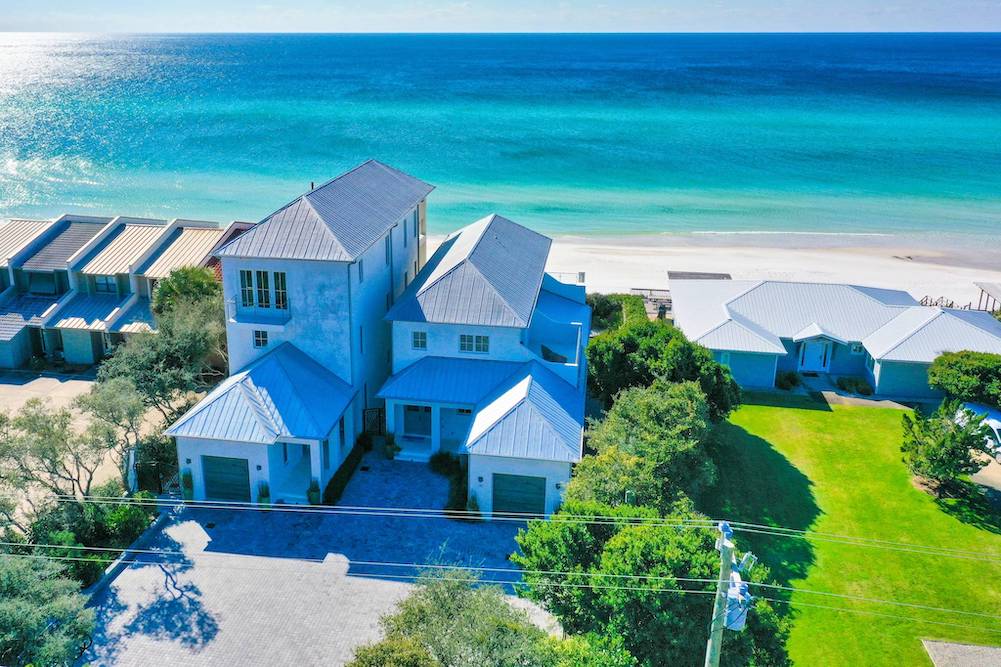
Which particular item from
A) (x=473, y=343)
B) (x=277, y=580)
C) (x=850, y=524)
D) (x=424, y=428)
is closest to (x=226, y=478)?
(x=277, y=580)

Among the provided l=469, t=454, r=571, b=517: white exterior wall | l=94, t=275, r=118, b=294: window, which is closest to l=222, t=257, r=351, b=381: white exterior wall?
l=469, t=454, r=571, b=517: white exterior wall

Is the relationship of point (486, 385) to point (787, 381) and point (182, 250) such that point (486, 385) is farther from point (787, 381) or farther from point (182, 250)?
point (182, 250)

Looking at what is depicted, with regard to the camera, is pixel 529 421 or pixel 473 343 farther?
pixel 473 343

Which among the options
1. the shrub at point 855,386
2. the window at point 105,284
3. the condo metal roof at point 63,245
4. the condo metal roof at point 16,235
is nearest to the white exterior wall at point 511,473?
the shrub at point 855,386

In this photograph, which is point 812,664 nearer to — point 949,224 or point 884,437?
point 884,437

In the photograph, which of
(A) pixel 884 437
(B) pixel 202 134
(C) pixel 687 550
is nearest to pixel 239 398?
(C) pixel 687 550
